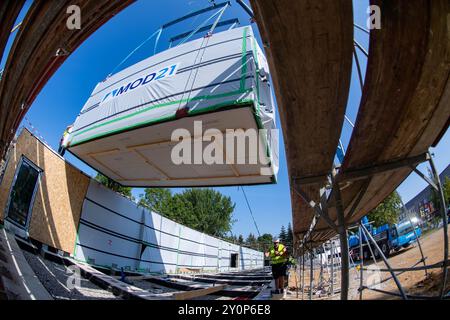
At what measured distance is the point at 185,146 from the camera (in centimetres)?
685

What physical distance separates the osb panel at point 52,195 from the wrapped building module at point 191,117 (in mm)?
739

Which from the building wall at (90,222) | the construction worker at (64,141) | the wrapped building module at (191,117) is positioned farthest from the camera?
the construction worker at (64,141)

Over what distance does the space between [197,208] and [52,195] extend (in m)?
35.8

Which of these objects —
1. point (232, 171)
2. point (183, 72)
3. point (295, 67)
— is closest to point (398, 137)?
point (295, 67)

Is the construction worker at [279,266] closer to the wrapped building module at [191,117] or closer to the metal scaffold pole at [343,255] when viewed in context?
the wrapped building module at [191,117]

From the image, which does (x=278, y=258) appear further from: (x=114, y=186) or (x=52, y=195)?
(x=114, y=186)

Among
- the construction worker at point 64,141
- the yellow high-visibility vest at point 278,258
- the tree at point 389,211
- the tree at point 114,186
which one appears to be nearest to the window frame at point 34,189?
the construction worker at point 64,141

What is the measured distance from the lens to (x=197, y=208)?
4225cm

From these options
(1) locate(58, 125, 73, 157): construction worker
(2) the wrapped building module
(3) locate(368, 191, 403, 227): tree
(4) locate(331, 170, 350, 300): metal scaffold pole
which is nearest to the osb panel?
(1) locate(58, 125, 73, 157): construction worker

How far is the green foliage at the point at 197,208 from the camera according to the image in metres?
37.4

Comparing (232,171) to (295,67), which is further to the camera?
(232,171)

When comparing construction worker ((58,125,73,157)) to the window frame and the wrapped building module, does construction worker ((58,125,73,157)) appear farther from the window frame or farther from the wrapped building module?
the window frame

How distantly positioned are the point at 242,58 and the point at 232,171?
3754mm
